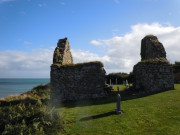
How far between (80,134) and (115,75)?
999 inches

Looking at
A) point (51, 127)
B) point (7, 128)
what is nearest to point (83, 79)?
point (51, 127)

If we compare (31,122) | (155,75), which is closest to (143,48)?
(155,75)

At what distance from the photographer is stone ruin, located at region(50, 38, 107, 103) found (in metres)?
15.5

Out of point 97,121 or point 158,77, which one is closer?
point 97,121

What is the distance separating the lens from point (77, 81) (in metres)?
15.8

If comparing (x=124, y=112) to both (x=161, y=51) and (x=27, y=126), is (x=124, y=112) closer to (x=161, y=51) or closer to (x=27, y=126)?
(x=27, y=126)

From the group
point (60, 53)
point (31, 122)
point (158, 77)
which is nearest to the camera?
point (31, 122)

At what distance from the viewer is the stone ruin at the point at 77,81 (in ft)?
50.9

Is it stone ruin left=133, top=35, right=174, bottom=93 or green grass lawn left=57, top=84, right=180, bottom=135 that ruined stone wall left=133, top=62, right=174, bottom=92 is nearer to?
stone ruin left=133, top=35, right=174, bottom=93

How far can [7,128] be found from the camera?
789 centimetres

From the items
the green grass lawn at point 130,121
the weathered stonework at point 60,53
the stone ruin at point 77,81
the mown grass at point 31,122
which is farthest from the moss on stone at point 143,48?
the mown grass at point 31,122

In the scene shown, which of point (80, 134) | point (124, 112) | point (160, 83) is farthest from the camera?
point (160, 83)

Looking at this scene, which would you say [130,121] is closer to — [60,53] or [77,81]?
[77,81]

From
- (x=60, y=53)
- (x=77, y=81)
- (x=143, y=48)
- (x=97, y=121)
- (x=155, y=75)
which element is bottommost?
(x=97, y=121)
